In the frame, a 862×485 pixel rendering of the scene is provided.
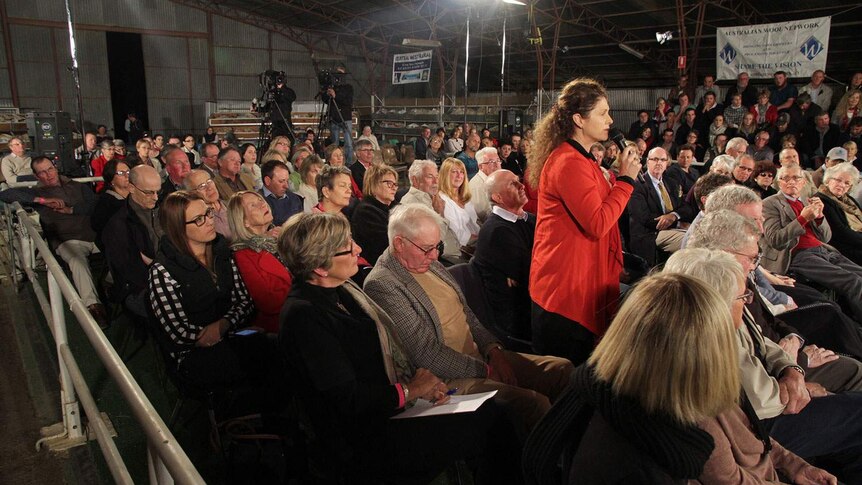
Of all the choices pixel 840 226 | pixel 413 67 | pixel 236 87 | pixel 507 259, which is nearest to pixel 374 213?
pixel 507 259

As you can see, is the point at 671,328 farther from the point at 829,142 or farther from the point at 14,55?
the point at 14,55

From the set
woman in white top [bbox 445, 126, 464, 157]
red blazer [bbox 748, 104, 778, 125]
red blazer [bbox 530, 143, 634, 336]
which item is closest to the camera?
red blazer [bbox 530, 143, 634, 336]

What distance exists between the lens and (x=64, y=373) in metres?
2.20

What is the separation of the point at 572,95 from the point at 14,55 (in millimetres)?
18616

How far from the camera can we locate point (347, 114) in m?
10.5

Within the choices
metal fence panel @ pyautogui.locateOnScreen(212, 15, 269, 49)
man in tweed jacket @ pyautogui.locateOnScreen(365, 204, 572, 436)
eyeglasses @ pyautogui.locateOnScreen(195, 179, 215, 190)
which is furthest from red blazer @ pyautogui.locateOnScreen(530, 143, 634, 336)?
metal fence panel @ pyautogui.locateOnScreen(212, 15, 269, 49)

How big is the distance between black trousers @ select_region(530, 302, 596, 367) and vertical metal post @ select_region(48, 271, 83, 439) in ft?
6.05

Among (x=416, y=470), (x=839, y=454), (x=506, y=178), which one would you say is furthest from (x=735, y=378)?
(x=506, y=178)

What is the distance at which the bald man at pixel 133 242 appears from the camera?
303 cm

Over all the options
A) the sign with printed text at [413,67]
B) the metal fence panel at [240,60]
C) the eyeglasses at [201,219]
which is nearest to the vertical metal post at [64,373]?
the eyeglasses at [201,219]

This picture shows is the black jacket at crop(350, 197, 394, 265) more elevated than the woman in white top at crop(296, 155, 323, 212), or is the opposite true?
the woman in white top at crop(296, 155, 323, 212)

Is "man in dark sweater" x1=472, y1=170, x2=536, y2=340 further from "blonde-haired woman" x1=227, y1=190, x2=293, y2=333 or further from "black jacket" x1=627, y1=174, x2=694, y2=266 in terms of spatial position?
"black jacket" x1=627, y1=174, x2=694, y2=266

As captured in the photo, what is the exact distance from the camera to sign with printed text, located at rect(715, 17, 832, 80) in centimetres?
812

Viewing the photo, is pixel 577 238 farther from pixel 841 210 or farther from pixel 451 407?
pixel 841 210
